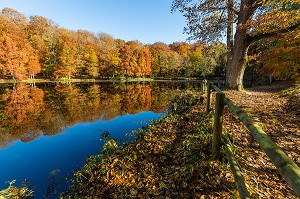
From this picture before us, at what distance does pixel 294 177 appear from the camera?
1.36 m

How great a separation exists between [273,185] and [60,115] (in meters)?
15.7

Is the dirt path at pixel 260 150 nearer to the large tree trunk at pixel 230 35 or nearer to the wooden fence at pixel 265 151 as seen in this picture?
the wooden fence at pixel 265 151

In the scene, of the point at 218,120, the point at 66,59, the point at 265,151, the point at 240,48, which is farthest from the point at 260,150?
the point at 66,59

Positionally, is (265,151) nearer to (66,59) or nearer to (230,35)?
(230,35)

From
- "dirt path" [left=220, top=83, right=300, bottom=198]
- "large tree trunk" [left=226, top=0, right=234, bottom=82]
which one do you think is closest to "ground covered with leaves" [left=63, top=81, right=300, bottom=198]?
"dirt path" [left=220, top=83, right=300, bottom=198]

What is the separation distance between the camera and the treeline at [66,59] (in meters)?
41.0

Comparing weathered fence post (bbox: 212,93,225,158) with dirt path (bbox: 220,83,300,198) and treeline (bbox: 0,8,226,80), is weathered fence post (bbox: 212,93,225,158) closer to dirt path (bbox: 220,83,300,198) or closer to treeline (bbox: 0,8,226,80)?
dirt path (bbox: 220,83,300,198)

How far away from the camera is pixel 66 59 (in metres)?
45.4

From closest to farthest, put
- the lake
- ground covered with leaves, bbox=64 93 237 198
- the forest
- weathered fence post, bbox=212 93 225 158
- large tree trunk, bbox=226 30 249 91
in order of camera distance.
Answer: ground covered with leaves, bbox=64 93 237 198 → weathered fence post, bbox=212 93 225 158 → the lake → large tree trunk, bbox=226 30 249 91 → the forest

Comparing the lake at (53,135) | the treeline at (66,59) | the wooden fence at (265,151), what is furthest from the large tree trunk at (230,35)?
the treeline at (66,59)

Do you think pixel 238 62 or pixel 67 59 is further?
pixel 67 59

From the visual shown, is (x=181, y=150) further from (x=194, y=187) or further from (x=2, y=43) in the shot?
(x=2, y=43)

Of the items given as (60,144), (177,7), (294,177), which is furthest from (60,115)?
(294,177)

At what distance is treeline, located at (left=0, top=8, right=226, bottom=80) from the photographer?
4102 centimetres
